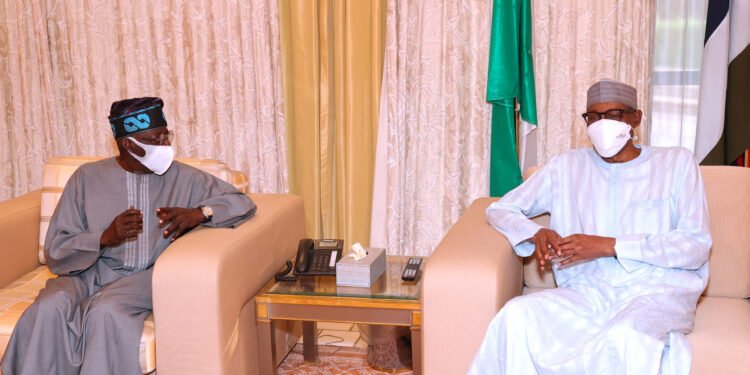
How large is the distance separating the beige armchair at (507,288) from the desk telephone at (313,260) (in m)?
0.54

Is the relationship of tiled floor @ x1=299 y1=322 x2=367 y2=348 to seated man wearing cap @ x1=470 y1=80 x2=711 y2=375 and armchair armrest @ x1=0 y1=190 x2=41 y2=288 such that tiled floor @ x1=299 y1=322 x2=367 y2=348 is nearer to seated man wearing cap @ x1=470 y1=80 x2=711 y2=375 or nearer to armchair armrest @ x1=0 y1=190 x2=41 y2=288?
seated man wearing cap @ x1=470 y1=80 x2=711 y2=375

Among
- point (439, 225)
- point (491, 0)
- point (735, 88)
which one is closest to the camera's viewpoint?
point (735, 88)

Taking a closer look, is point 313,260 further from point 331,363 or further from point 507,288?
point 507,288

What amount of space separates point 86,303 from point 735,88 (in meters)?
3.07

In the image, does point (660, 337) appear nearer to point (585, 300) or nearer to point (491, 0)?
point (585, 300)

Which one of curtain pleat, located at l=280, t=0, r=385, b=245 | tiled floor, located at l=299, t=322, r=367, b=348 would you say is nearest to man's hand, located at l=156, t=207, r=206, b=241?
tiled floor, located at l=299, t=322, r=367, b=348

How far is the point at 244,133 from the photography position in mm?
4566

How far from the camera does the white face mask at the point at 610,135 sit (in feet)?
9.34

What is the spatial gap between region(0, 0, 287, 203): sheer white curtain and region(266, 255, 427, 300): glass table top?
56.2 inches

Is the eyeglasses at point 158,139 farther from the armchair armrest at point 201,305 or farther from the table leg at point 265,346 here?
the table leg at point 265,346

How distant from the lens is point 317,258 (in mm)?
3285

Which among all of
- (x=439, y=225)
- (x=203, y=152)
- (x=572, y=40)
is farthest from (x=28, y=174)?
(x=572, y=40)

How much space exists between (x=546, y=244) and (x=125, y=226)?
1567 millimetres

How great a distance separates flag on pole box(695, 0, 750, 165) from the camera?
3764mm
